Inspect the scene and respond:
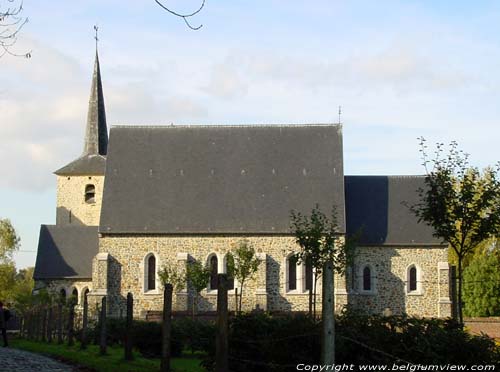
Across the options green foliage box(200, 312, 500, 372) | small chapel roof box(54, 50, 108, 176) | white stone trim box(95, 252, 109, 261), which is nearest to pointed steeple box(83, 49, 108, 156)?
small chapel roof box(54, 50, 108, 176)

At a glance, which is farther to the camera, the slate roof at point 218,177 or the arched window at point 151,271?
the slate roof at point 218,177

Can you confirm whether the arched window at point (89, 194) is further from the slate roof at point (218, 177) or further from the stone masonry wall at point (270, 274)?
the stone masonry wall at point (270, 274)

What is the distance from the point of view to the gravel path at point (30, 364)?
15820mm

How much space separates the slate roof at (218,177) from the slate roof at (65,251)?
18.5ft

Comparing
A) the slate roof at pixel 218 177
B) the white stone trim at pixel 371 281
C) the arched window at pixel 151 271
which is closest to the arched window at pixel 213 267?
the slate roof at pixel 218 177

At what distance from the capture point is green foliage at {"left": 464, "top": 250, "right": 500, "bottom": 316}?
4800 cm

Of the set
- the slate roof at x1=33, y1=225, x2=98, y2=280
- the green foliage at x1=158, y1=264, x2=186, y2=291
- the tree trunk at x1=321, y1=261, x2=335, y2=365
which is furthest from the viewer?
the slate roof at x1=33, y1=225, x2=98, y2=280

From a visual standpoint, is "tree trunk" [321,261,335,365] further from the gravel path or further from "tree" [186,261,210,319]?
"tree" [186,261,210,319]

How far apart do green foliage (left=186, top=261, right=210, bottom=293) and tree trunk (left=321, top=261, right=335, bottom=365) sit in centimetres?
3073

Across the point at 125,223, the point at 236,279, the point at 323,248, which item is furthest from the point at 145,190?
the point at 323,248

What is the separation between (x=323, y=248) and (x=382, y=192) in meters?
16.1

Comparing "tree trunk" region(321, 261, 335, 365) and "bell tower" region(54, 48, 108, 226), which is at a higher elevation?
"bell tower" region(54, 48, 108, 226)

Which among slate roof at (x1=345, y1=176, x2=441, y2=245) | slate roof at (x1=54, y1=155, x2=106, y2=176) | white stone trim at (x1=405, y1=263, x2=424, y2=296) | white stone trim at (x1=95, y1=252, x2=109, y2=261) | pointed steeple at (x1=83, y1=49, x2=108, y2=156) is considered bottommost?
white stone trim at (x1=405, y1=263, x2=424, y2=296)

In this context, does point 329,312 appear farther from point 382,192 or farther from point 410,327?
point 382,192
